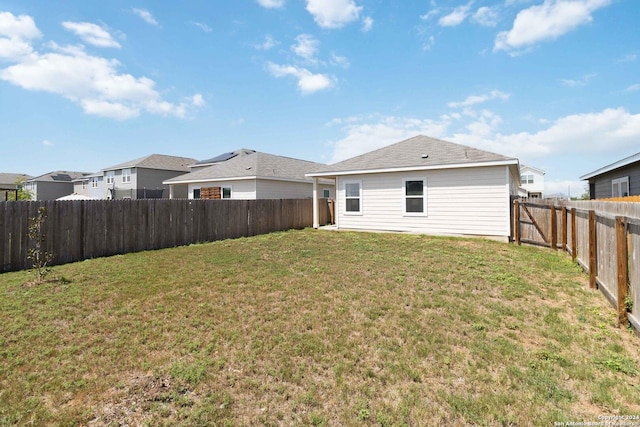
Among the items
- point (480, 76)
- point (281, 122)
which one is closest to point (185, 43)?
Result: point (281, 122)

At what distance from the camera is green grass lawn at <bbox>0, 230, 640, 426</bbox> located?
2.63 metres

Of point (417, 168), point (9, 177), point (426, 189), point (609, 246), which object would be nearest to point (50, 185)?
point (9, 177)

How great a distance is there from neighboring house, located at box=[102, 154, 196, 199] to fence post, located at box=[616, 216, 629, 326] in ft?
110

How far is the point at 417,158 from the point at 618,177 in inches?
336

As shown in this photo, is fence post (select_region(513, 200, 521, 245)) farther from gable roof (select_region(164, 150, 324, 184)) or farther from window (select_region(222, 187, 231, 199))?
window (select_region(222, 187, 231, 199))

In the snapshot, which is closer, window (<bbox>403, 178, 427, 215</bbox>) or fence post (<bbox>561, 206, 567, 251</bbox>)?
fence post (<bbox>561, 206, 567, 251</bbox>)

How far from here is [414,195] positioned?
1326cm

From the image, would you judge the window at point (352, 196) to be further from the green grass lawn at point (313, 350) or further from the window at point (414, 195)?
the green grass lawn at point (313, 350)

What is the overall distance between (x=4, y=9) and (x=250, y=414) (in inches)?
468

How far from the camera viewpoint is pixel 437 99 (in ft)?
48.3

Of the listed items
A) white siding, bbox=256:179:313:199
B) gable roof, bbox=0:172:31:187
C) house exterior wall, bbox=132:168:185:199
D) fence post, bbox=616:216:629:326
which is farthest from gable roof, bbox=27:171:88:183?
fence post, bbox=616:216:629:326

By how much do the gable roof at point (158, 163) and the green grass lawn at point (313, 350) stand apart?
30493mm

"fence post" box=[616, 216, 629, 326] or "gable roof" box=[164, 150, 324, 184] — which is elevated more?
"gable roof" box=[164, 150, 324, 184]

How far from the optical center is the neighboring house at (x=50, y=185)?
1722 inches
